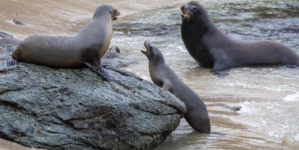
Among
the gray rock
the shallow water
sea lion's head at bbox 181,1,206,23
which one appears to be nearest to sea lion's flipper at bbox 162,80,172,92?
the shallow water

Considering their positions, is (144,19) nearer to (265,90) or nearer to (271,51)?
(271,51)

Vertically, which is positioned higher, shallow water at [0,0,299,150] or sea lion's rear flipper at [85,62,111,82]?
sea lion's rear flipper at [85,62,111,82]

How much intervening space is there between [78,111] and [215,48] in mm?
5161

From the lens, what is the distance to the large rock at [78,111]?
12.8 ft

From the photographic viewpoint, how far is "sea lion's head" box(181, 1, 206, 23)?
29.0 feet

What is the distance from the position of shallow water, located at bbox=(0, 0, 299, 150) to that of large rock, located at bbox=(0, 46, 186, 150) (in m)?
0.39

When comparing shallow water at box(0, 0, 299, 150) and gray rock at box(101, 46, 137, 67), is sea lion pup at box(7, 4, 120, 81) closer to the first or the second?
shallow water at box(0, 0, 299, 150)

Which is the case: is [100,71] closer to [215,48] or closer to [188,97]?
[188,97]

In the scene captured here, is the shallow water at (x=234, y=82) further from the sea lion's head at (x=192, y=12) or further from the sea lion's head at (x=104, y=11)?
the sea lion's head at (x=104, y=11)

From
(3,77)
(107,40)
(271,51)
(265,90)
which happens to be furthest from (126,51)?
(3,77)

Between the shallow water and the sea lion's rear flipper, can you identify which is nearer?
the sea lion's rear flipper

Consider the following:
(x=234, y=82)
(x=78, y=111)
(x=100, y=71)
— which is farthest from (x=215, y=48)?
(x=78, y=111)

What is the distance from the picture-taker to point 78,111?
405 cm

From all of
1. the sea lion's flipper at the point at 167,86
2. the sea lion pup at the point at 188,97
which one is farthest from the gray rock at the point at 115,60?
the sea lion's flipper at the point at 167,86
